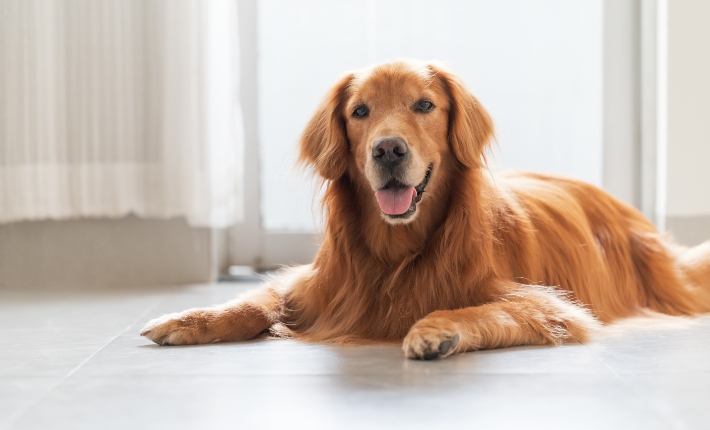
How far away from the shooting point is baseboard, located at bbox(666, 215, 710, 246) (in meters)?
3.96

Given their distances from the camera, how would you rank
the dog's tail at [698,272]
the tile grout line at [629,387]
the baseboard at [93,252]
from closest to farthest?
the tile grout line at [629,387] → the dog's tail at [698,272] → the baseboard at [93,252]

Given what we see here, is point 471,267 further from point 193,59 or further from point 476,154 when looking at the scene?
point 193,59

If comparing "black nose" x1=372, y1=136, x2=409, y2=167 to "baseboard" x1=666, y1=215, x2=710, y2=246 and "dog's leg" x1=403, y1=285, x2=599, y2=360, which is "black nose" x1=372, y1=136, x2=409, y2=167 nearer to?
"dog's leg" x1=403, y1=285, x2=599, y2=360

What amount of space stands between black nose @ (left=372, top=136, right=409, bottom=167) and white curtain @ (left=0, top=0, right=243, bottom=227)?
1607mm

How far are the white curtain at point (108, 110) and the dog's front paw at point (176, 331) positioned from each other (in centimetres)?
137

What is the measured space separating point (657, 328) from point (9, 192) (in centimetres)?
264

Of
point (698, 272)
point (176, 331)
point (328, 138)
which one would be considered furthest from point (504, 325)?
point (698, 272)

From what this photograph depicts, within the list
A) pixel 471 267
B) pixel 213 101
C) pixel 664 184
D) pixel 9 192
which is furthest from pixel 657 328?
pixel 9 192

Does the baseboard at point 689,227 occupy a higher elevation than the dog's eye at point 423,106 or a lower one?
lower

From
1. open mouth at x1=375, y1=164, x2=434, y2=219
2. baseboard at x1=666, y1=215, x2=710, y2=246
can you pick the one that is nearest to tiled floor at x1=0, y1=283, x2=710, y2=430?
open mouth at x1=375, y1=164, x2=434, y2=219

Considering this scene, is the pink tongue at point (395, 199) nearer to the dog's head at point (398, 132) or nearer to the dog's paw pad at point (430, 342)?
the dog's head at point (398, 132)

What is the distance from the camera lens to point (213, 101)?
376 centimetres

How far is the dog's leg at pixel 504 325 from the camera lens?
2.04 m

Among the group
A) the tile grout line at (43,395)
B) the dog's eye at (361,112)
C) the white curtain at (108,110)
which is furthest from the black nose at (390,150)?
the white curtain at (108,110)
